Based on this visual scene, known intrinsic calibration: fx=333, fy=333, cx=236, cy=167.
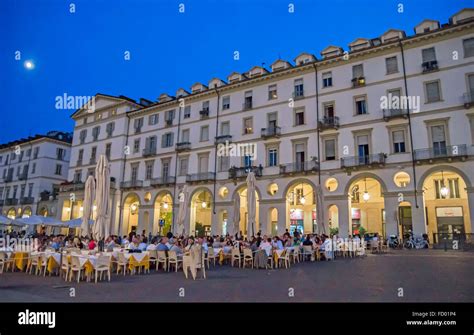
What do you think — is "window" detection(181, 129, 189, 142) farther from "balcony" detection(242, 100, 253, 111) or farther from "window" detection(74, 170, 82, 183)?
"window" detection(74, 170, 82, 183)

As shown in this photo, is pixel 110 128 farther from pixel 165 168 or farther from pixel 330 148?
pixel 330 148

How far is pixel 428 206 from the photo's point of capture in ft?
93.1

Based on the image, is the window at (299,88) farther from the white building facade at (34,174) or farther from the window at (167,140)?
the white building facade at (34,174)

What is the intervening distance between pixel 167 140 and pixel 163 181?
16.3 feet

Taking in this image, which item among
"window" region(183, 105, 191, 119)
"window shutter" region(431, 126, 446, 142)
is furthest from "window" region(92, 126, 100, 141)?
"window shutter" region(431, 126, 446, 142)

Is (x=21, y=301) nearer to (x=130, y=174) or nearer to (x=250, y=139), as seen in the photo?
(x=250, y=139)

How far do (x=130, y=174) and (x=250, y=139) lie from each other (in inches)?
639

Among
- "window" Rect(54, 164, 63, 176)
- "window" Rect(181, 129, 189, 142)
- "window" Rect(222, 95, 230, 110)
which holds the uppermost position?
"window" Rect(222, 95, 230, 110)

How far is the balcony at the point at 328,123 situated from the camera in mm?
27281

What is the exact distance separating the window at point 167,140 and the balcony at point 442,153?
24256mm

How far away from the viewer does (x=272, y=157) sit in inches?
1198

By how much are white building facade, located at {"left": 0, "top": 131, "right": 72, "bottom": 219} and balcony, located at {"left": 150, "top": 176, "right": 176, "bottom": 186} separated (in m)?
17.8

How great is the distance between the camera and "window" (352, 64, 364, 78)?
90.0 ft

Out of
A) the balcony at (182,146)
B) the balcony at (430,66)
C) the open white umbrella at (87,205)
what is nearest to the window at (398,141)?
the balcony at (430,66)
